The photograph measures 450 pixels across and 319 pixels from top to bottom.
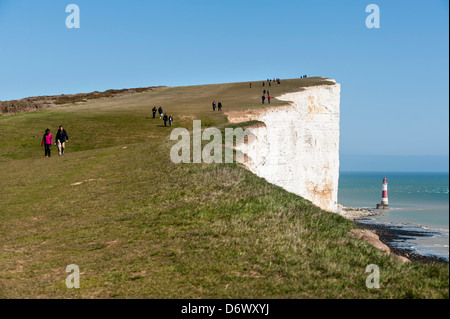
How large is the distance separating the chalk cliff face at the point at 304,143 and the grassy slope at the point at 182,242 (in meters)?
16.4

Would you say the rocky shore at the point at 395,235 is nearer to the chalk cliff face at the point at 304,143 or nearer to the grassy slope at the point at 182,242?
the chalk cliff face at the point at 304,143

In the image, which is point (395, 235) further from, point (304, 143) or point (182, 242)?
point (182, 242)

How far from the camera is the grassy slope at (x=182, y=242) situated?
9570 millimetres

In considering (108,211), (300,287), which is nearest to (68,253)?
(108,211)

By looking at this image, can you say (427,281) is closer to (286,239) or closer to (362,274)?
(362,274)

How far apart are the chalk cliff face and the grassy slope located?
1642 cm

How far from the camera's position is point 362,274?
9.78 meters

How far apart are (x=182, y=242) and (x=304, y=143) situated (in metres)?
42.6

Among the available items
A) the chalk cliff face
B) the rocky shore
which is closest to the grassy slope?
the chalk cliff face

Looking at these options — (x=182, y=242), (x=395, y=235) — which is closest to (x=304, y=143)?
(x=395, y=235)

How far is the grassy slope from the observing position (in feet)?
31.4

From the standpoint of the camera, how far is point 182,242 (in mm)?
12711

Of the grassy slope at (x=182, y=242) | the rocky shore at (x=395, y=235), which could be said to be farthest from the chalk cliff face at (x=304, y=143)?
the grassy slope at (x=182, y=242)
